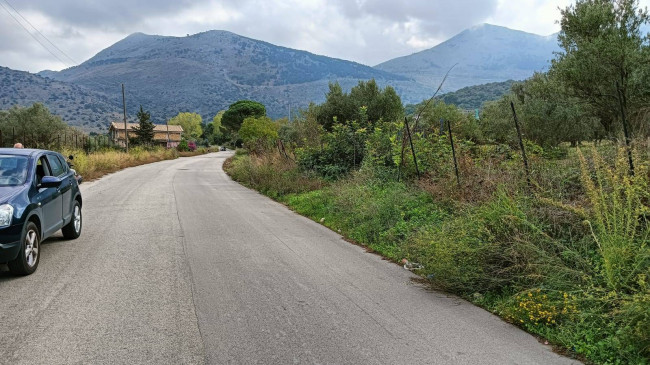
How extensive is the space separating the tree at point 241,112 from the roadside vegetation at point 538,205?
259 feet

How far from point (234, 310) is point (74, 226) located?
16.6 ft

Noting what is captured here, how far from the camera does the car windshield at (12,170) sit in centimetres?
652

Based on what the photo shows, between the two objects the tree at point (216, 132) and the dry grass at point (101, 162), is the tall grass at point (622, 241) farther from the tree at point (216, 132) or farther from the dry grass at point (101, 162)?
the tree at point (216, 132)

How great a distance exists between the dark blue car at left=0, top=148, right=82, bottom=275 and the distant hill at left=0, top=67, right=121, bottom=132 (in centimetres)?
12483

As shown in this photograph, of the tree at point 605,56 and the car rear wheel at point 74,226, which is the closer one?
the car rear wheel at point 74,226

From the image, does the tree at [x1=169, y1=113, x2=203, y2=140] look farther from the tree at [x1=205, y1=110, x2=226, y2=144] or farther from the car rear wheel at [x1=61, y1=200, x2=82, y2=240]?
the car rear wheel at [x1=61, y1=200, x2=82, y2=240]

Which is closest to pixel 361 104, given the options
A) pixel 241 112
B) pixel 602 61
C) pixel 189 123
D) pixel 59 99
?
pixel 602 61

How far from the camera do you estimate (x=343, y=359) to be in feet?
12.2

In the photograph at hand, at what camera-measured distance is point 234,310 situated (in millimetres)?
4793

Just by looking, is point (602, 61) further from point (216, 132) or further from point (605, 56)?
point (216, 132)

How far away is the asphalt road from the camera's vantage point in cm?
381

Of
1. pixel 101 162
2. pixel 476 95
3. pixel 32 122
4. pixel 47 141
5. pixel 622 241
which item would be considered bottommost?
pixel 622 241

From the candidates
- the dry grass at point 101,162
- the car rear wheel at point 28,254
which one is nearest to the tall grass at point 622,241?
the car rear wheel at point 28,254

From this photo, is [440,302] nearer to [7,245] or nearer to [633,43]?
[7,245]
